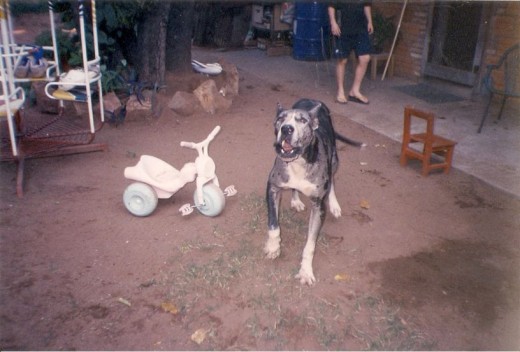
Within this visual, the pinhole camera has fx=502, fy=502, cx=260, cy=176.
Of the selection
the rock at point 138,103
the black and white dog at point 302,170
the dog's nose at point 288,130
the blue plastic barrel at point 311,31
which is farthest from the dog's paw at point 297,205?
the blue plastic barrel at point 311,31

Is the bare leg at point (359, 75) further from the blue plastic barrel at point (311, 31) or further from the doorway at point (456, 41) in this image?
the blue plastic barrel at point (311, 31)

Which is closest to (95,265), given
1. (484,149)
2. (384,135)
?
(384,135)

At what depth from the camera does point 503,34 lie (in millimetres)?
8195

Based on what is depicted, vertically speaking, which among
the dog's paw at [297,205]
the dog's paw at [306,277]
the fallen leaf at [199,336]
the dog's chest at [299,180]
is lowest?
the fallen leaf at [199,336]

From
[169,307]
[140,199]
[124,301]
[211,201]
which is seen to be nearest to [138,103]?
[140,199]

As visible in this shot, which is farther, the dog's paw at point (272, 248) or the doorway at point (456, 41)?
the doorway at point (456, 41)

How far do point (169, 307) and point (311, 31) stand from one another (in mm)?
9406

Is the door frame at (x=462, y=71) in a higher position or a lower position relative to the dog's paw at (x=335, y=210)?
higher

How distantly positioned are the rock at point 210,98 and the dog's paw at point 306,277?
4.62m

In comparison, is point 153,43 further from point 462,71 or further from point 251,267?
point 462,71

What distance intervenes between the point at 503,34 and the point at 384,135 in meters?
3.00

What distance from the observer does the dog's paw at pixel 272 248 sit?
13.4ft

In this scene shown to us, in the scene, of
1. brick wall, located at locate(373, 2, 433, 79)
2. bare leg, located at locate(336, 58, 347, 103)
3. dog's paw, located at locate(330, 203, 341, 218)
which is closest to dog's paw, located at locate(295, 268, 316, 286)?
dog's paw, located at locate(330, 203, 341, 218)

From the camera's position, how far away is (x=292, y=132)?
354 centimetres
